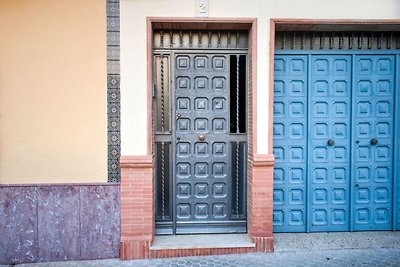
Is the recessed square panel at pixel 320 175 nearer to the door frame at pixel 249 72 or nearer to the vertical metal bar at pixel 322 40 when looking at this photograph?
the door frame at pixel 249 72

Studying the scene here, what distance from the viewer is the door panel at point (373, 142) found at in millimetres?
5395

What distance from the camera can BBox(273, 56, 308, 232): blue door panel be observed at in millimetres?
5309

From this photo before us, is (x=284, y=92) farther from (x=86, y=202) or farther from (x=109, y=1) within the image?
(x=86, y=202)

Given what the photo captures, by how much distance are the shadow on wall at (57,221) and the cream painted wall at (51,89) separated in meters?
0.19

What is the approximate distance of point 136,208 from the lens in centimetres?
481

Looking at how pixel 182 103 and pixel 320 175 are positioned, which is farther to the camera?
pixel 320 175

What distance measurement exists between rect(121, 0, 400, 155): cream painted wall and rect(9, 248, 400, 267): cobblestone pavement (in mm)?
1402

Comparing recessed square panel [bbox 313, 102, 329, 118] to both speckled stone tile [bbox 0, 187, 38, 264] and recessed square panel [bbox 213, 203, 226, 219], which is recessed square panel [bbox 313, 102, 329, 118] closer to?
recessed square panel [bbox 213, 203, 226, 219]

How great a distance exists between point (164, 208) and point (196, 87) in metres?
1.80

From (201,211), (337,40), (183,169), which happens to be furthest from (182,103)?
(337,40)

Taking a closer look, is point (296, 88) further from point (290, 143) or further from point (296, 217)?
point (296, 217)

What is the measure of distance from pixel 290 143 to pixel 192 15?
90.5 inches

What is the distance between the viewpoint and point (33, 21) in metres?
4.70

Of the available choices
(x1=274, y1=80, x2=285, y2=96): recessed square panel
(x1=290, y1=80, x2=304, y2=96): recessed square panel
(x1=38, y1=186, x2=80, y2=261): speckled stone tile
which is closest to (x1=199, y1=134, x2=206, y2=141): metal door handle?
(x1=274, y1=80, x2=285, y2=96): recessed square panel
